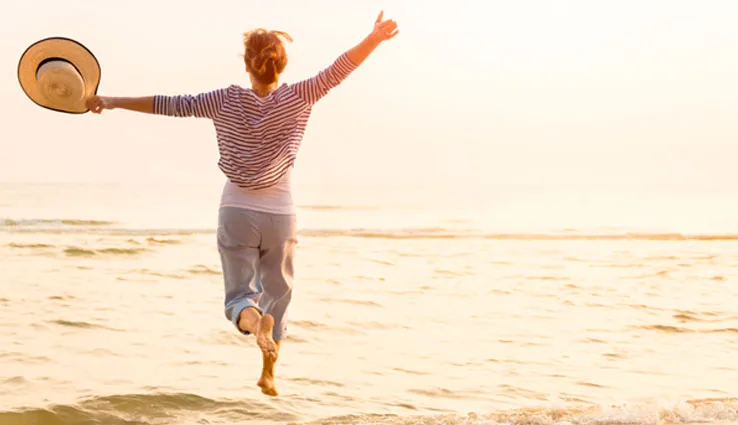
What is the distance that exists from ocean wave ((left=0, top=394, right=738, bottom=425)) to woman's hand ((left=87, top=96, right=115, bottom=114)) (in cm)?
365

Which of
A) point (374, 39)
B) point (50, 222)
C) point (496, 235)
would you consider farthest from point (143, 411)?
point (50, 222)

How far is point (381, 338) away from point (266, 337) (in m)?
6.03

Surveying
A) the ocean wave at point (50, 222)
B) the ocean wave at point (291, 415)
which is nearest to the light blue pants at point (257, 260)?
the ocean wave at point (291, 415)

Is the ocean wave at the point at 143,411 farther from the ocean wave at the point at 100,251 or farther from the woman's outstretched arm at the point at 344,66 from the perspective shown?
the ocean wave at the point at 100,251

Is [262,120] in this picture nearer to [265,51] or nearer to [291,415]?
[265,51]

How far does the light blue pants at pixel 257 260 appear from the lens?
4.70 meters

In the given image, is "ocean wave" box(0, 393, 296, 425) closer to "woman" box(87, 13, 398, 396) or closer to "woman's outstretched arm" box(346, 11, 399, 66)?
"woman" box(87, 13, 398, 396)

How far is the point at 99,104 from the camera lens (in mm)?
4617

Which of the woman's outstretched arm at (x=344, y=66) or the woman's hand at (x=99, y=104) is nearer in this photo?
the woman's outstretched arm at (x=344, y=66)

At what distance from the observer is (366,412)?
7.74 meters

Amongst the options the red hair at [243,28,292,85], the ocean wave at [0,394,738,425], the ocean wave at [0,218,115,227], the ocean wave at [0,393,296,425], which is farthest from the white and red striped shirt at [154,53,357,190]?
the ocean wave at [0,218,115,227]

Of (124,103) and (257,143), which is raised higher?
(124,103)

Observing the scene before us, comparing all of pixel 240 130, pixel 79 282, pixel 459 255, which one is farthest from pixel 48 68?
pixel 459 255

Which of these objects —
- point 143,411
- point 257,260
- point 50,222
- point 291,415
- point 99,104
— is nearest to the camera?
point 99,104
